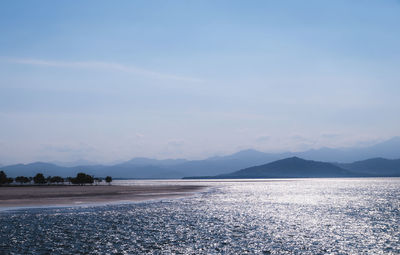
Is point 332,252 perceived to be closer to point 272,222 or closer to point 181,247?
point 181,247

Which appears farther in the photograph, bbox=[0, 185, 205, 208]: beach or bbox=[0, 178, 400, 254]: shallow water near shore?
bbox=[0, 185, 205, 208]: beach

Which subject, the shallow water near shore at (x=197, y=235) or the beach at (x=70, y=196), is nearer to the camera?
the shallow water near shore at (x=197, y=235)

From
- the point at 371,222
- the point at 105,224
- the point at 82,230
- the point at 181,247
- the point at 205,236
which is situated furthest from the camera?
the point at 371,222

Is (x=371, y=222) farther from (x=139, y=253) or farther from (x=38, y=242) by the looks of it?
(x=38, y=242)

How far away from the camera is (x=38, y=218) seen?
164 ft

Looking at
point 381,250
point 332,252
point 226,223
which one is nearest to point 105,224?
point 226,223

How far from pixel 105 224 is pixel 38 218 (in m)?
12.0

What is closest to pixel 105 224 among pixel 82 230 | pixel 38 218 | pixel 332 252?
pixel 82 230

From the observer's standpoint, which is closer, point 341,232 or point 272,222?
point 341,232

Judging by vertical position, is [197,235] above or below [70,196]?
below

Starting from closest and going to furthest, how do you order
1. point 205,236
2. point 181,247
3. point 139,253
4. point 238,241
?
point 139,253 → point 181,247 → point 238,241 → point 205,236

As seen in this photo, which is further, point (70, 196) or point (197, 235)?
point (70, 196)

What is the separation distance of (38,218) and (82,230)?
1406cm

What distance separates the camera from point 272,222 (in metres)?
48.6
